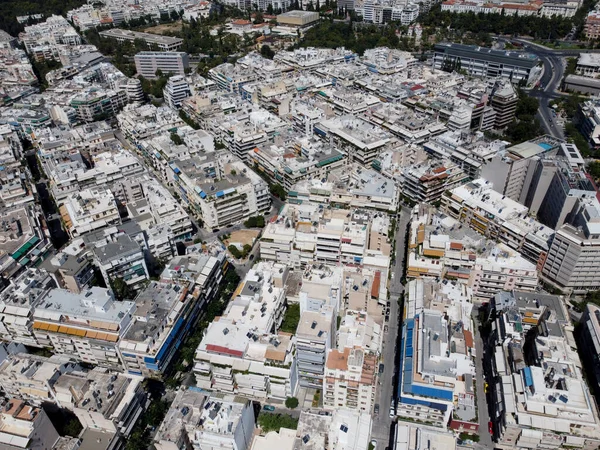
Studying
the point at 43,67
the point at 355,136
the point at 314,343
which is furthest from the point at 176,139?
the point at 43,67

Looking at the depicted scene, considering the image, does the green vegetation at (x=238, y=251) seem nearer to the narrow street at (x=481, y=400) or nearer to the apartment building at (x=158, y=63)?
the narrow street at (x=481, y=400)

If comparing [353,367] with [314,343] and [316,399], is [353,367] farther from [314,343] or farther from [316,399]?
[316,399]

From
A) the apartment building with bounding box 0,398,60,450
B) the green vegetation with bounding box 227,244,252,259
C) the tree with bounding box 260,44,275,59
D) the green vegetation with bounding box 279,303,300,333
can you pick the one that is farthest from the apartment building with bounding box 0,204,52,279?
the tree with bounding box 260,44,275,59

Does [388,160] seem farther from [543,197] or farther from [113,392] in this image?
[113,392]

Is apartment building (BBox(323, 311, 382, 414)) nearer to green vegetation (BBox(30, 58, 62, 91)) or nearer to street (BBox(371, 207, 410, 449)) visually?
street (BBox(371, 207, 410, 449))

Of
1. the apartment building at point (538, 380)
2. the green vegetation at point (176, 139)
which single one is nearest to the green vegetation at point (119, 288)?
the green vegetation at point (176, 139)

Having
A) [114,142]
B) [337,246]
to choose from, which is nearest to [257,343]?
[337,246]
